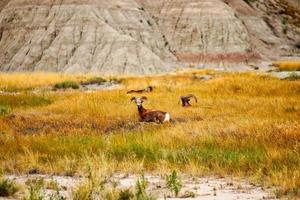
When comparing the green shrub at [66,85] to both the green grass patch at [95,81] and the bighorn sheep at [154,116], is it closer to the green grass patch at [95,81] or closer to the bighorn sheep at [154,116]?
the green grass patch at [95,81]

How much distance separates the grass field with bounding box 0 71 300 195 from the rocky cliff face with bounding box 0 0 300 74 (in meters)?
40.7

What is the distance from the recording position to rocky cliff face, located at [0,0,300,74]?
67000 mm

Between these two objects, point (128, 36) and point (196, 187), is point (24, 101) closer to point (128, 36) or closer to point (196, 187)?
point (196, 187)

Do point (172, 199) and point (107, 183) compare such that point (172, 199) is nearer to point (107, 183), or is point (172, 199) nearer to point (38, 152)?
point (107, 183)

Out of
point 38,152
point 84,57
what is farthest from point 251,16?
point 38,152

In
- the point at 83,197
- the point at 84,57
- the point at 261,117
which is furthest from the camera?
the point at 84,57

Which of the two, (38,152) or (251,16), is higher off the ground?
(38,152)

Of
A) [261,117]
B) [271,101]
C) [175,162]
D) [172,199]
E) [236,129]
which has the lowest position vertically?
[271,101]

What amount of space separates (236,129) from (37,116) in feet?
27.8

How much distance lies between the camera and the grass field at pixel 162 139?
1135cm

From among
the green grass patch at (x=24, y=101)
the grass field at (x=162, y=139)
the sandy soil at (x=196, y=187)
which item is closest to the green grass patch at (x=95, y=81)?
the green grass patch at (x=24, y=101)

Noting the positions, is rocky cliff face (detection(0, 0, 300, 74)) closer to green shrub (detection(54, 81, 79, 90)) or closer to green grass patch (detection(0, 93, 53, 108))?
green shrub (detection(54, 81, 79, 90))

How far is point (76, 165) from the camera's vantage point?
38.4ft

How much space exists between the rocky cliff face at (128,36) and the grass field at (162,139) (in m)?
40.7
